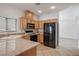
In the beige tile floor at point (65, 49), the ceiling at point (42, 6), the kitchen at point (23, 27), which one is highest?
the ceiling at point (42, 6)

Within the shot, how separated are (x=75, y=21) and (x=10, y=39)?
101 centimetres

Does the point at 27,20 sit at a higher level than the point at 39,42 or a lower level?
higher

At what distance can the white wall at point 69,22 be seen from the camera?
1.40 meters

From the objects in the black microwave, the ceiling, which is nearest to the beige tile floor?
the black microwave

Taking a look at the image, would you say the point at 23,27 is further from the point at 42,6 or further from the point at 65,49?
the point at 65,49

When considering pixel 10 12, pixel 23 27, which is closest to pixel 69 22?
pixel 23 27

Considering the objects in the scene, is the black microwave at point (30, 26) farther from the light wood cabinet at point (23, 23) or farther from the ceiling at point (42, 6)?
the ceiling at point (42, 6)

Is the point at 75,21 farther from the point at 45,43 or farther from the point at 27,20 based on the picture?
the point at 27,20

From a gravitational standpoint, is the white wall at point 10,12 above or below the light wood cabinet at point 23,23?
above

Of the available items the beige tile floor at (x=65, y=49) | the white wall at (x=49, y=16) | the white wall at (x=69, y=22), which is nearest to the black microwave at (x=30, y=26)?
the white wall at (x=49, y=16)

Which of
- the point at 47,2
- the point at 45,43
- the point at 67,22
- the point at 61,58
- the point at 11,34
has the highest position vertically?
the point at 47,2

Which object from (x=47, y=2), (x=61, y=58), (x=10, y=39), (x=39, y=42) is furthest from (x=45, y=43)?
(x=47, y=2)

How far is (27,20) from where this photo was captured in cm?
146

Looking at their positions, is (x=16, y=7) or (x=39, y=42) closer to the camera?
(x=16, y=7)
